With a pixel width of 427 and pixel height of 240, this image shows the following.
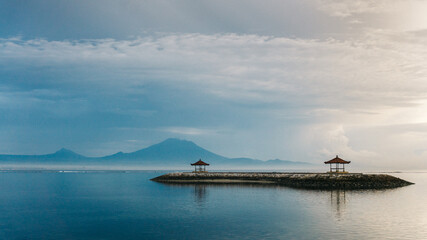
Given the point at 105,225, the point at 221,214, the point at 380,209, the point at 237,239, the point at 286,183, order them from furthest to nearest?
the point at 286,183 → the point at 380,209 → the point at 221,214 → the point at 105,225 → the point at 237,239

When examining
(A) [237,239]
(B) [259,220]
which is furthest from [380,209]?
(A) [237,239]

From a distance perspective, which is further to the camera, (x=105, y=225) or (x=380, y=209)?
(x=380, y=209)

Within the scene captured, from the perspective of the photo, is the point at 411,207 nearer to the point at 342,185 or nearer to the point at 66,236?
the point at 342,185

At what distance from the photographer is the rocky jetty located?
79875 millimetres

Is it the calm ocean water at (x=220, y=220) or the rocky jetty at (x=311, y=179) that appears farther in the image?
the rocky jetty at (x=311, y=179)

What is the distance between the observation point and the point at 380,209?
44.2 m

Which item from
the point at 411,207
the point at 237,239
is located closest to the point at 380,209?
the point at 411,207

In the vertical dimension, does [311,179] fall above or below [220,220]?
above

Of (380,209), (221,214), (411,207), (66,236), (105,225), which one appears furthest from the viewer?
(411,207)

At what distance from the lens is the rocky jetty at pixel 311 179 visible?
79.9 m

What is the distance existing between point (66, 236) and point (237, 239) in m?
14.2

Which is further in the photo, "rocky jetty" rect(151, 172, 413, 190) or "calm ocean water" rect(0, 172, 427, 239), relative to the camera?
"rocky jetty" rect(151, 172, 413, 190)

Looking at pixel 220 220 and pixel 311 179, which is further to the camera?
pixel 311 179

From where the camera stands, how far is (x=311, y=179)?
85875 millimetres
